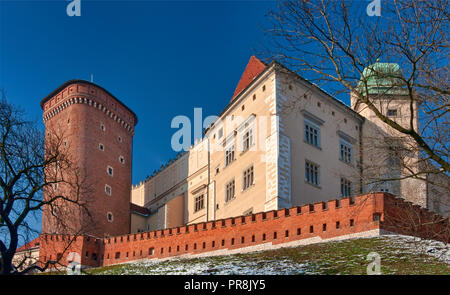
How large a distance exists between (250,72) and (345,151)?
701cm

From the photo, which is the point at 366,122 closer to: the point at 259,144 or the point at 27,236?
the point at 259,144

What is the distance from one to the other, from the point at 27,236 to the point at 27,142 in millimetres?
2913

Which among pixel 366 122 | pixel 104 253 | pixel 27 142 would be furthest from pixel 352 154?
pixel 27 142

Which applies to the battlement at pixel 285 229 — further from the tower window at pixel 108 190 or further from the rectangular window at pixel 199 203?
the tower window at pixel 108 190

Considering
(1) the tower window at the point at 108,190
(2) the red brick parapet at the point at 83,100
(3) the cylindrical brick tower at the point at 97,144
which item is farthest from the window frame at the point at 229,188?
(2) the red brick parapet at the point at 83,100

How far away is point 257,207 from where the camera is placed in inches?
1339

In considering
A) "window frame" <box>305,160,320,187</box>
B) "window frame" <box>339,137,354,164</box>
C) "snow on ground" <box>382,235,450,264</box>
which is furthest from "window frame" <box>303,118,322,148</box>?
"snow on ground" <box>382,235,450,264</box>

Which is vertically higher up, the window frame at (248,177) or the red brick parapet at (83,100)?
the red brick parapet at (83,100)

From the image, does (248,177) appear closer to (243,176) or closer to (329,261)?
(243,176)

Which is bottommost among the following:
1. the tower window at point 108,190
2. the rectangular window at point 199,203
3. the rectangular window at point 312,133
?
the rectangular window at point 199,203

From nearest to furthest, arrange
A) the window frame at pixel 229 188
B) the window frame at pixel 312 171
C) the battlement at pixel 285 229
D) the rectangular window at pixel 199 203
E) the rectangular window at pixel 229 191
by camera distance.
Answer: the battlement at pixel 285 229 < the window frame at pixel 312 171 < the window frame at pixel 229 188 < the rectangular window at pixel 229 191 < the rectangular window at pixel 199 203

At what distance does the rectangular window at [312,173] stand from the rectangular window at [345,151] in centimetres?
286

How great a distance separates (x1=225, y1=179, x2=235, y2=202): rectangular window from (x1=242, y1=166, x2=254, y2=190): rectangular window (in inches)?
57.8

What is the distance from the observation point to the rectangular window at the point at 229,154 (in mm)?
38375
